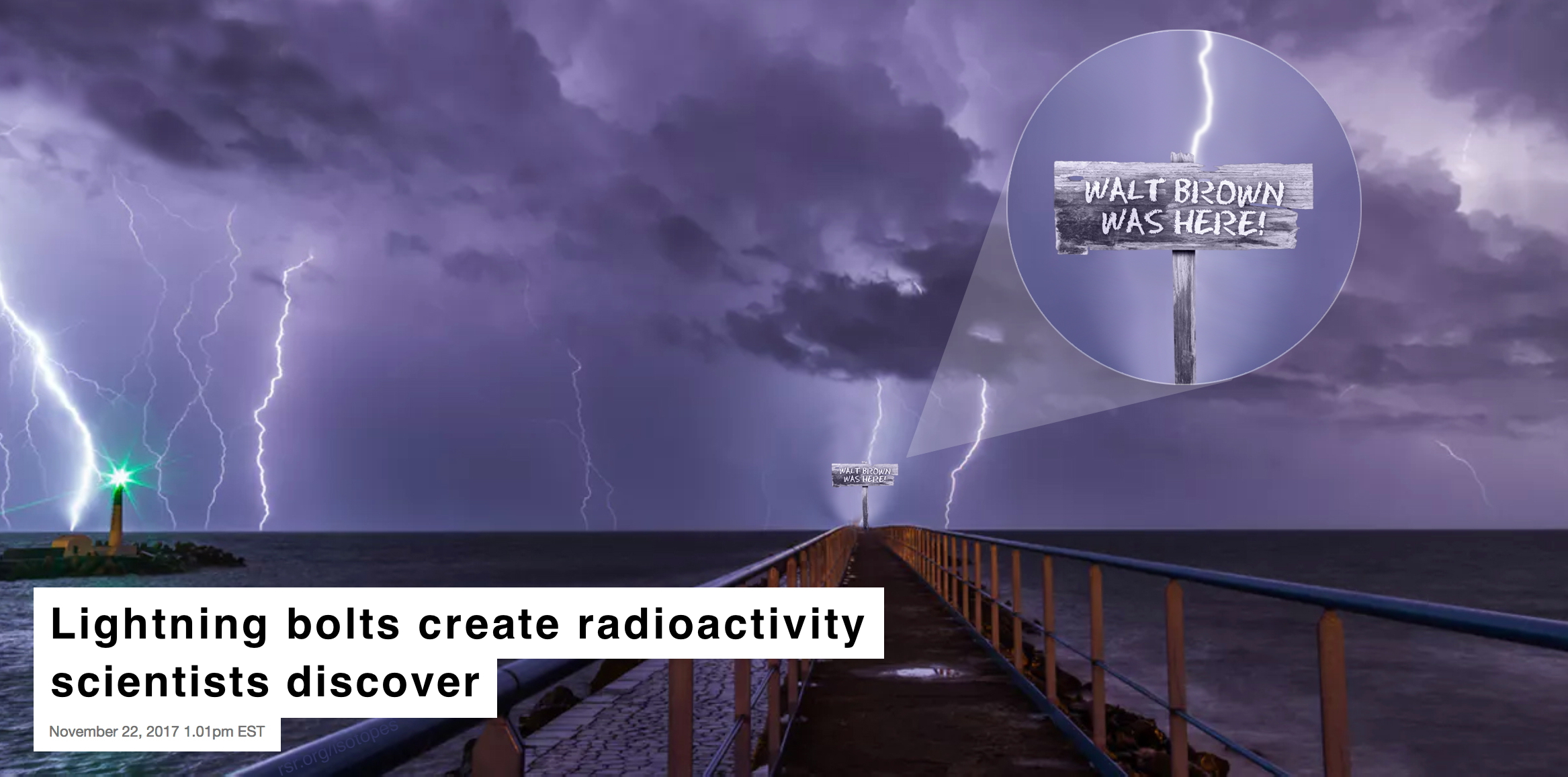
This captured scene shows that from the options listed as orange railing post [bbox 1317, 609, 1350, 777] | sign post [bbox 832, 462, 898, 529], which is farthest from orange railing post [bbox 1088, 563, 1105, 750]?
sign post [bbox 832, 462, 898, 529]

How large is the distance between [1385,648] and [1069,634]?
9.51 meters

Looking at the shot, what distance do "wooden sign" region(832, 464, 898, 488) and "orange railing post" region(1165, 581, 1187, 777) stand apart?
68109mm

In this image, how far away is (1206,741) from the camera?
54.4 feet

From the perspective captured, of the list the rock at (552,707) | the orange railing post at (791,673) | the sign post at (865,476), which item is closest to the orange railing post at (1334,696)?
the orange railing post at (791,673)

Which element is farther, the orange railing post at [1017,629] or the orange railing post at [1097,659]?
the orange railing post at [1017,629]

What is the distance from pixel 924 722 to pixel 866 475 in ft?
217

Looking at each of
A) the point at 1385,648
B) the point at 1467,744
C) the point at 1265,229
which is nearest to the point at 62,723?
the point at 1265,229

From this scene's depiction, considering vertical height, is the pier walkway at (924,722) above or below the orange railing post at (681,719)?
below

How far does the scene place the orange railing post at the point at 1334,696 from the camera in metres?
2.42

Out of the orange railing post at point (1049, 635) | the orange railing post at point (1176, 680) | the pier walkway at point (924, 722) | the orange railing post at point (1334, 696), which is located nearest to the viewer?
the orange railing post at point (1334, 696)

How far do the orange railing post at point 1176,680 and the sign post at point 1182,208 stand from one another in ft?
2.82

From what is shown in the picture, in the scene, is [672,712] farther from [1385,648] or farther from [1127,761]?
[1385,648]

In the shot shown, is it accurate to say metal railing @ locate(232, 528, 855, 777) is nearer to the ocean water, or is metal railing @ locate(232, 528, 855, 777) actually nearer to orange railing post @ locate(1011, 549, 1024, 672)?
orange railing post @ locate(1011, 549, 1024, 672)

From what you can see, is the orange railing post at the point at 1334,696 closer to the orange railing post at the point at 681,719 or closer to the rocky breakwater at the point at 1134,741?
the orange railing post at the point at 681,719
